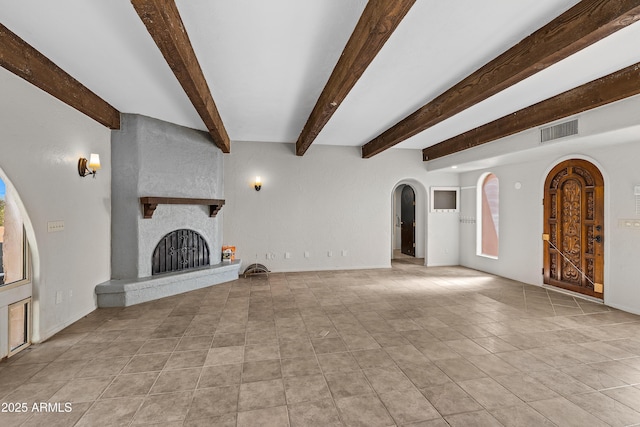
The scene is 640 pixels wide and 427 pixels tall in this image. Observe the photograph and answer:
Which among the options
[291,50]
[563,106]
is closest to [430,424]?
[291,50]

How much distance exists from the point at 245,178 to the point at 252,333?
3763 millimetres

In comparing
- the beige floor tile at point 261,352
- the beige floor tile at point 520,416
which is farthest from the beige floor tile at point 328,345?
the beige floor tile at point 520,416

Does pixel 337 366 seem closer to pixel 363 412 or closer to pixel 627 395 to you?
pixel 363 412

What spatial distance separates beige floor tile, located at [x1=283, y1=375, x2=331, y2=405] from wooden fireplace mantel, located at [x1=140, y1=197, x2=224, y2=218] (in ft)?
11.3

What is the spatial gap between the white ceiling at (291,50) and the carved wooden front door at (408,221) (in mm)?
4143

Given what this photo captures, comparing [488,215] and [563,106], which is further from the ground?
[563,106]

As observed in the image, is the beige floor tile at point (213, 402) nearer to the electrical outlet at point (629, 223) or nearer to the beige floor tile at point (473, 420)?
the beige floor tile at point (473, 420)

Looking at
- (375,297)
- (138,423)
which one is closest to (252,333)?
(138,423)

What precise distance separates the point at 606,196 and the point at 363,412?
15.5 feet

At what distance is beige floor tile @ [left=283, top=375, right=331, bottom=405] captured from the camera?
7.23 ft

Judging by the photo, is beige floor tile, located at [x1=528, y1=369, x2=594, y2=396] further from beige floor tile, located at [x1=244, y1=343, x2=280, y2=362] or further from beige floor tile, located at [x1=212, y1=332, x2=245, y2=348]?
beige floor tile, located at [x1=212, y1=332, x2=245, y2=348]

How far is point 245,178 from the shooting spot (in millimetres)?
6371

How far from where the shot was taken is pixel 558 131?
4.06 metres

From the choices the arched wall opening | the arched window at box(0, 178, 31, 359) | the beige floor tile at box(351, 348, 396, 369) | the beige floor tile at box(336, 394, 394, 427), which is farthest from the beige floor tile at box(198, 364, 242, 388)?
the arched wall opening
